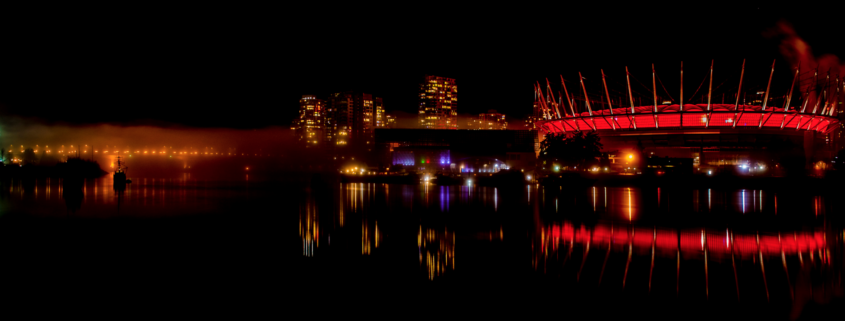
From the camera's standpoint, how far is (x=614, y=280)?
808 centimetres

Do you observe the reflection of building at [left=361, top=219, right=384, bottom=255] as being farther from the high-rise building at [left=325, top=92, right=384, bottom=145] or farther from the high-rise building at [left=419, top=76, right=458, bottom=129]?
the high-rise building at [left=419, top=76, right=458, bottom=129]

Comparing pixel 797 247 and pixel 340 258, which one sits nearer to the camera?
pixel 340 258

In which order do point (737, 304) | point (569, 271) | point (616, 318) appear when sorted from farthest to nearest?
point (569, 271) < point (737, 304) < point (616, 318)

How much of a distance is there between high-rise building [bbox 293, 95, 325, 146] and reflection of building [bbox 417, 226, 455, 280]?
16078 centimetres

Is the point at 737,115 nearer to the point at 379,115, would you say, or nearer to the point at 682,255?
the point at 682,255

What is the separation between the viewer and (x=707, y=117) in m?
55.4

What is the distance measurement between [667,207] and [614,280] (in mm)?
13241

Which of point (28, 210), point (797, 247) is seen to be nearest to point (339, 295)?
point (797, 247)

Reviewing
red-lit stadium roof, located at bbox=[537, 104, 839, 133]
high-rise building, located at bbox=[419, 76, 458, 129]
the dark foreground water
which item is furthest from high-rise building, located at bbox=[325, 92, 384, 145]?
the dark foreground water

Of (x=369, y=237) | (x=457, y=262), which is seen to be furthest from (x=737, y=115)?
(x=457, y=262)

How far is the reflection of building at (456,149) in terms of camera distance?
80.3m

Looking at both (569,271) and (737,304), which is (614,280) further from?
(737,304)

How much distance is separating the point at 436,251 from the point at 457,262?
3.76 feet

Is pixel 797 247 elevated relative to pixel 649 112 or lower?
lower
